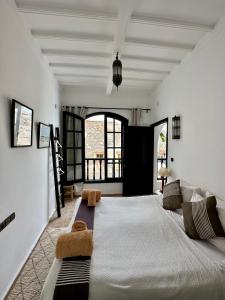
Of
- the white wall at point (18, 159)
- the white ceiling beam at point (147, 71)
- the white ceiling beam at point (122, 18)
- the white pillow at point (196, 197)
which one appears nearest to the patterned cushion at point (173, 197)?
the white pillow at point (196, 197)

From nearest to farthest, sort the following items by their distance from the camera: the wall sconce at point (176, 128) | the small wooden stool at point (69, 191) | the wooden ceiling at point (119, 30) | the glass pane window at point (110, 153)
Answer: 1. the wooden ceiling at point (119, 30)
2. the wall sconce at point (176, 128)
3. the small wooden stool at point (69, 191)
4. the glass pane window at point (110, 153)

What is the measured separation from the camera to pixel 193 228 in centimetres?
198

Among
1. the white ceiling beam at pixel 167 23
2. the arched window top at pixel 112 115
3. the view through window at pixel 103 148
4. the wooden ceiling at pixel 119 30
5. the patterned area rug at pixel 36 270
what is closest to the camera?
the patterned area rug at pixel 36 270

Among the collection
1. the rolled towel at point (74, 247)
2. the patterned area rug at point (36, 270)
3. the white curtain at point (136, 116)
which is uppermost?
the white curtain at point (136, 116)

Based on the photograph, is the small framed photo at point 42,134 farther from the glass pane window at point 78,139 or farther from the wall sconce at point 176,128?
the wall sconce at point 176,128

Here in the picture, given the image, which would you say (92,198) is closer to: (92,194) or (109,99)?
(92,194)

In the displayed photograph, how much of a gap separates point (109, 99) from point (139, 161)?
76.2 inches

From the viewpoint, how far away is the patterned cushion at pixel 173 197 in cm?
276

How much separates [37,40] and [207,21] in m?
2.32

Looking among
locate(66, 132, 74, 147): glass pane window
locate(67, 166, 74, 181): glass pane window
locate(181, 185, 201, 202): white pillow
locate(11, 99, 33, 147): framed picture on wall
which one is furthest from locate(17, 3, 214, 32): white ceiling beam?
locate(67, 166, 74, 181): glass pane window

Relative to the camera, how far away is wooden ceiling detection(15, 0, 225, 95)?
2.06 meters

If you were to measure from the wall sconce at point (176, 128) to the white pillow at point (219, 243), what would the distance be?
2043 millimetres

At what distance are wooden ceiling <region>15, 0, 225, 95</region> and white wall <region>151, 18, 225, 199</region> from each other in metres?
0.23

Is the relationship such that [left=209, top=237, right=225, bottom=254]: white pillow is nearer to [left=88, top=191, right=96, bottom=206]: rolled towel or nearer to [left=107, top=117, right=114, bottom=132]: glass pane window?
[left=88, top=191, right=96, bottom=206]: rolled towel
